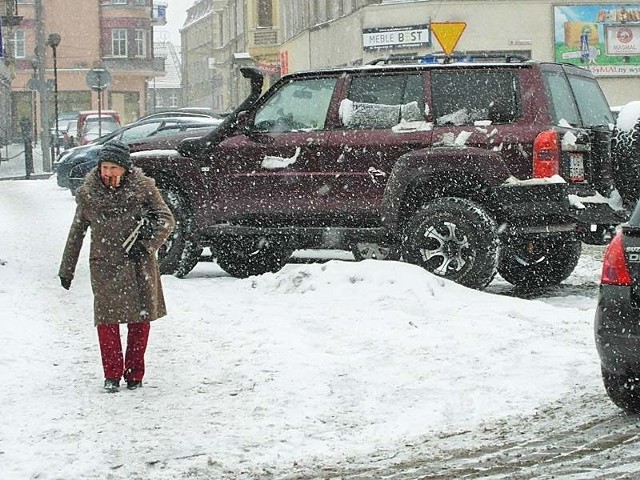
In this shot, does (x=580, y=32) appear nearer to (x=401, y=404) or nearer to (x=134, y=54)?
(x=401, y=404)

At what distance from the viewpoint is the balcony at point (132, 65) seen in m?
78.7

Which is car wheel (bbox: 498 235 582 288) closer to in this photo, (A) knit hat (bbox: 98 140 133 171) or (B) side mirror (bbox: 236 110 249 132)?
(B) side mirror (bbox: 236 110 249 132)

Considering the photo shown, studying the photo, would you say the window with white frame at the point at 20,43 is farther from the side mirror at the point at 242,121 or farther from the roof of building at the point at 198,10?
the side mirror at the point at 242,121

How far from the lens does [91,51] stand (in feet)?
257

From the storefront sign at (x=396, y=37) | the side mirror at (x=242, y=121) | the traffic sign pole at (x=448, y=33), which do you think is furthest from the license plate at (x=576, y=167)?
the storefront sign at (x=396, y=37)

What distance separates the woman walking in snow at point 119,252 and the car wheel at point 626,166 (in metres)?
4.34

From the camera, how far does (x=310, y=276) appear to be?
10.4 metres

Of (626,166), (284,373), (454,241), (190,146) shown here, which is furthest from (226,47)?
(284,373)

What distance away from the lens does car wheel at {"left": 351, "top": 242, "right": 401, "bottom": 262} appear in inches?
432

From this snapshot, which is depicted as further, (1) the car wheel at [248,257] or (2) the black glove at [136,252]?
(1) the car wheel at [248,257]

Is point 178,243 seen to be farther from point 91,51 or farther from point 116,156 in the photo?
point 91,51

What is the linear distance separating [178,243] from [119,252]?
179 inches

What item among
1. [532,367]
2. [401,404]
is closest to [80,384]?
[401,404]

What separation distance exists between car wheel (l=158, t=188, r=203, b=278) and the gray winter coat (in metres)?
4.38
